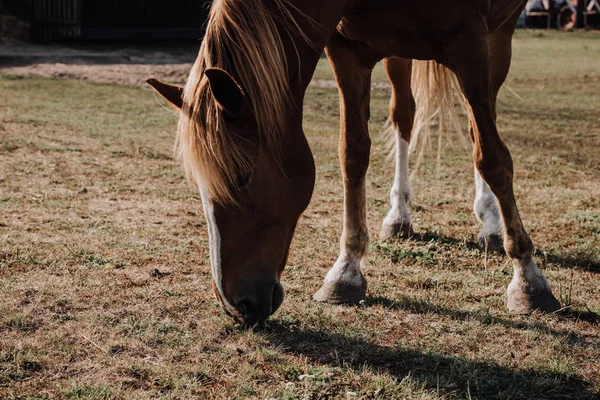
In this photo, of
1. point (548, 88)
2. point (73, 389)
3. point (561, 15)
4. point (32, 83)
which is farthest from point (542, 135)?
point (561, 15)

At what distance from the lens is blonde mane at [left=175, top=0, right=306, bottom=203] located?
228cm

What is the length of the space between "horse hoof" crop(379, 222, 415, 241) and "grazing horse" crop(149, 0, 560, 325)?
0.86 m

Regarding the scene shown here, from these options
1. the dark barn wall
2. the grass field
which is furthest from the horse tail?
the dark barn wall

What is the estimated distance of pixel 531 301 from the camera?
312cm

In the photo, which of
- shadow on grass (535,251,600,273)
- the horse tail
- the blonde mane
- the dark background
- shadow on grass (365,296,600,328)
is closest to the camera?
the blonde mane

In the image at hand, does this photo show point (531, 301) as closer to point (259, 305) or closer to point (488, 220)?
point (488, 220)

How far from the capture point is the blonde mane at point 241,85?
228cm

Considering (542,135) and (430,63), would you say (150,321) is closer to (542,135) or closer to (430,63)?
(430,63)

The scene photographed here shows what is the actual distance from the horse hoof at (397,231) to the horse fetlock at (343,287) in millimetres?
970

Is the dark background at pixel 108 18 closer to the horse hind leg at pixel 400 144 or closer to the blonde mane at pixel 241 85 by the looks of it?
the horse hind leg at pixel 400 144

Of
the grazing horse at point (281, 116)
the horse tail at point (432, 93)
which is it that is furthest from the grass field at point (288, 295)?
the horse tail at point (432, 93)

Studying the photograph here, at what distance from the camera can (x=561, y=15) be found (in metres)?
28.9

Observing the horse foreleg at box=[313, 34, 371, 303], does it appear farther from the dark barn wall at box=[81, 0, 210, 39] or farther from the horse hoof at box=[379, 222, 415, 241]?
the dark barn wall at box=[81, 0, 210, 39]

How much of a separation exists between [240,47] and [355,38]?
932 millimetres
